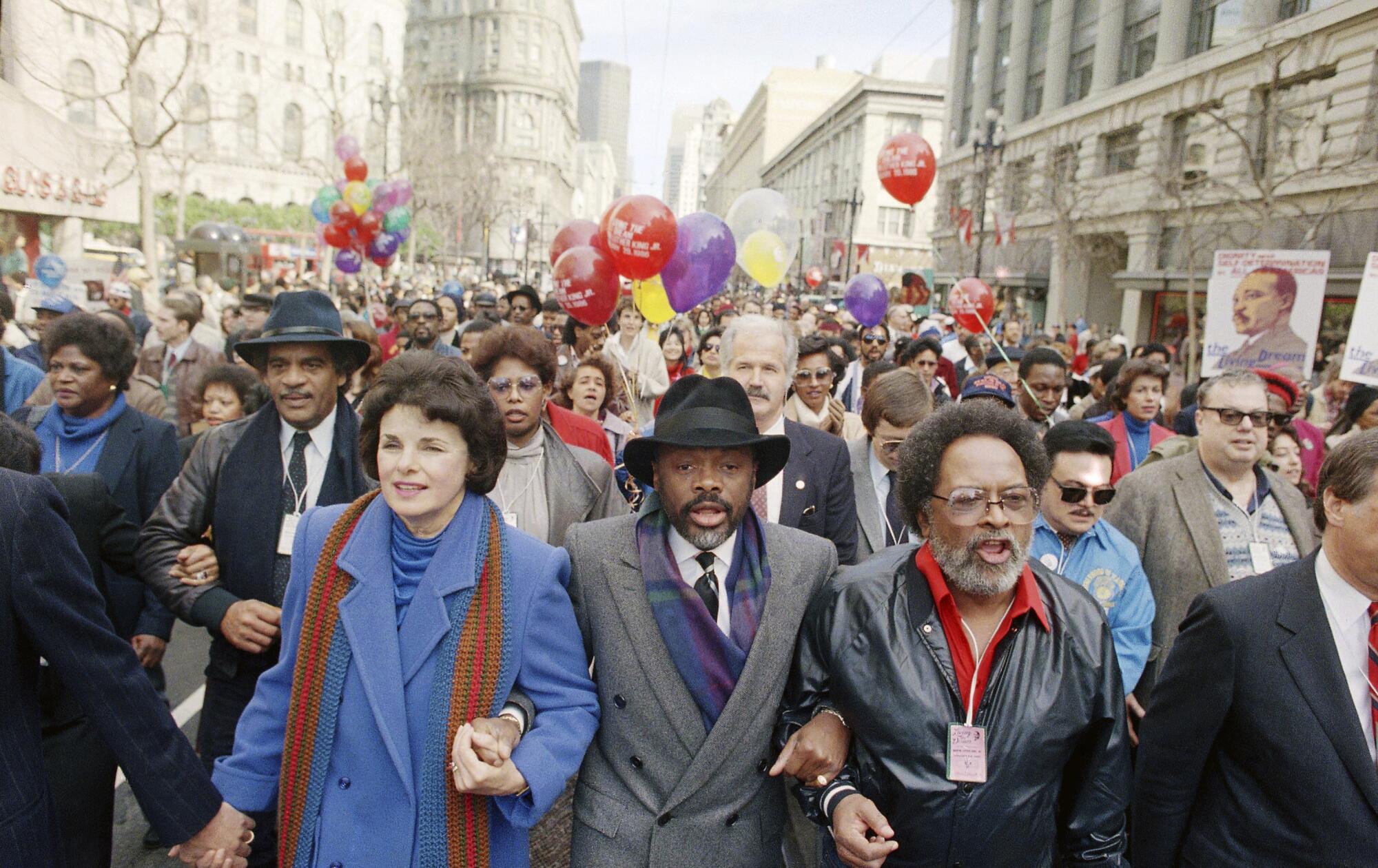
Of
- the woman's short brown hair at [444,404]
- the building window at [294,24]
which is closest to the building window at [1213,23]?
the woman's short brown hair at [444,404]

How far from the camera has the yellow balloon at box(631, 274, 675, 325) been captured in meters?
7.74

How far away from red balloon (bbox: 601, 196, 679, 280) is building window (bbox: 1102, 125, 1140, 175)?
85.6 ft

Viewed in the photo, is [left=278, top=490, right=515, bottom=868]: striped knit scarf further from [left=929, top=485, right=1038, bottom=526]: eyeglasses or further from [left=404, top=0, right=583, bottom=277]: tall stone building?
[left=404, top=0, right=583, bottom=277]: tall stone building

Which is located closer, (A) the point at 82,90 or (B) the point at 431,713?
(B) the point at 431,713

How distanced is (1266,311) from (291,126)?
69464 mm

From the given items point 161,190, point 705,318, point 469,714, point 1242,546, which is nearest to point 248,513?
point 469,714

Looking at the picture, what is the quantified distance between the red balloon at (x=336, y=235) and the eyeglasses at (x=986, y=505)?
15978 millimetres

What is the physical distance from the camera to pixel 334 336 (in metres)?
3.26

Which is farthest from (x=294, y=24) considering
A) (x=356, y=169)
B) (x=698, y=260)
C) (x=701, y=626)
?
(x=701, y=626)

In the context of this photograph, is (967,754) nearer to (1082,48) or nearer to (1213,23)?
(1213,23)

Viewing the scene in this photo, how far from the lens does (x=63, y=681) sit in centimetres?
200

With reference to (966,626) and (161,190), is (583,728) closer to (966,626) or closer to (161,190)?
(966,626)

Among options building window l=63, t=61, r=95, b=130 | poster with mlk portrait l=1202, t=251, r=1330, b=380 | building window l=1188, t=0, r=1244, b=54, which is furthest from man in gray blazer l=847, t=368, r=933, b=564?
building window l=63, t=61, r=95, b=130

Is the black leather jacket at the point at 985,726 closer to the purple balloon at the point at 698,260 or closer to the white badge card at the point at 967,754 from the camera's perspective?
the white badge card at the point at 967,754
